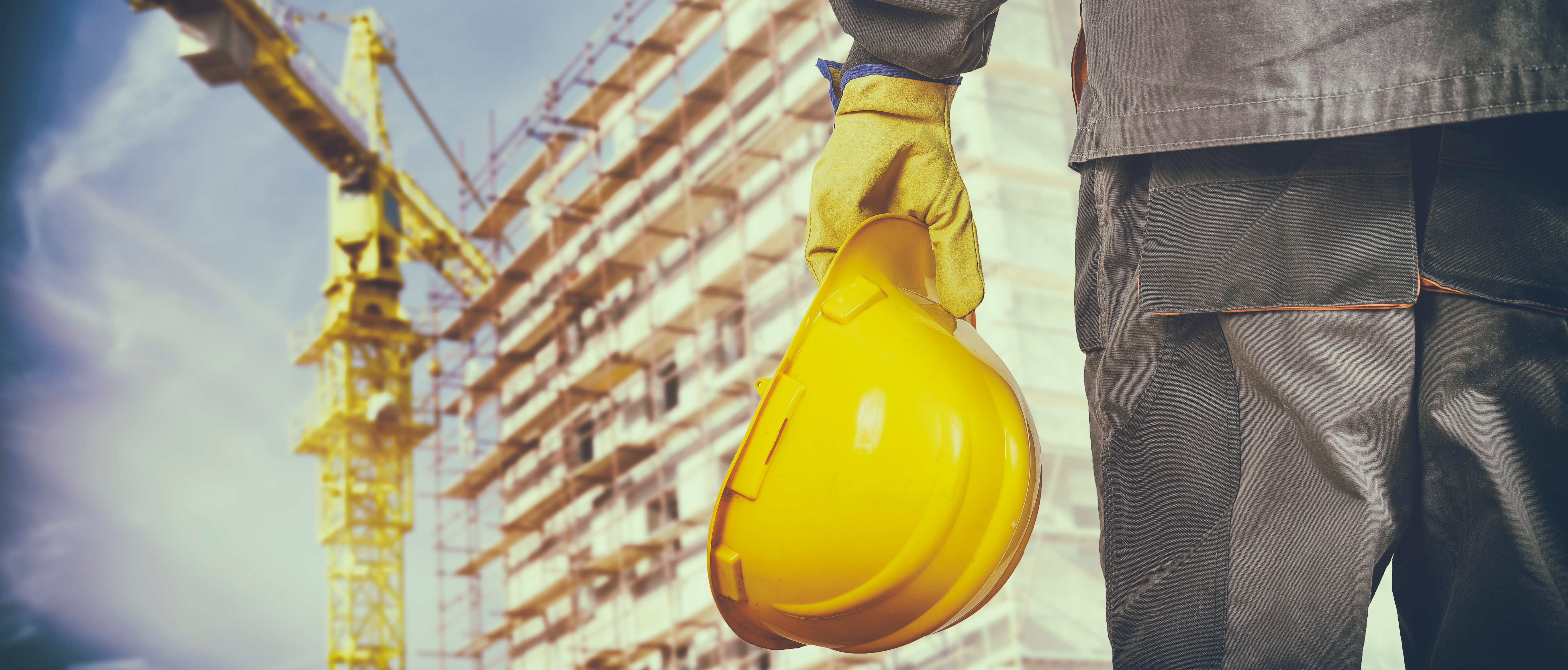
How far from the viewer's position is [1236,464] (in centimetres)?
124

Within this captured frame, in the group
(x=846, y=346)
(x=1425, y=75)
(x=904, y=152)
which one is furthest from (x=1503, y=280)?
(x=904, y=152)

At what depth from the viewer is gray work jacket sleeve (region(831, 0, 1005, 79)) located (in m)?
1.50

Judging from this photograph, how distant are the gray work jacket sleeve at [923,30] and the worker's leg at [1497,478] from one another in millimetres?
640

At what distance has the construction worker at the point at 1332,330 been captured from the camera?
107 centimetres

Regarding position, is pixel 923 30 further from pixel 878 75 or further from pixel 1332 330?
pixel 1332 330

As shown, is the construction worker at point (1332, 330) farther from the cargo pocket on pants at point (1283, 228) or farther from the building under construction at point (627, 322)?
the building under construction at point (627, 322)

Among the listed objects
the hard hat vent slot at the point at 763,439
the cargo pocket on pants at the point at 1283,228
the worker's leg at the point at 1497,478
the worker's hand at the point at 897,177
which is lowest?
the worker's leg at the point at 1497,478

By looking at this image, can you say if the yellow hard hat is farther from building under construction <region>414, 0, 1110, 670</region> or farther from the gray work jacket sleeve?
building under construction <region>414, 0, 1110, 670</region>

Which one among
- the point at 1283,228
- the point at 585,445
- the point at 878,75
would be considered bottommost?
the point at 1283,228

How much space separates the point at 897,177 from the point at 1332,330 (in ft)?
2.39

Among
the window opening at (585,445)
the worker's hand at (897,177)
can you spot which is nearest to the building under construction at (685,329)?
the window opening at (585,445)

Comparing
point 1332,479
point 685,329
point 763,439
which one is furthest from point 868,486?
point 685,329

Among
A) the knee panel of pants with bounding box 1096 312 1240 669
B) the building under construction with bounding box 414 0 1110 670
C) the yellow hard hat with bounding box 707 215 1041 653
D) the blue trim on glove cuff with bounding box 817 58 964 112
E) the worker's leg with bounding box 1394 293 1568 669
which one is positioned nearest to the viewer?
the worker's leg with bounding box 1394 293 1568 669

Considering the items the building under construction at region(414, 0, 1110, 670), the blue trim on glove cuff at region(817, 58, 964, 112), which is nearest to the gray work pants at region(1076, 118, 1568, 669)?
the blue trim on glove cuff at region(817, 58, 964, 112)
